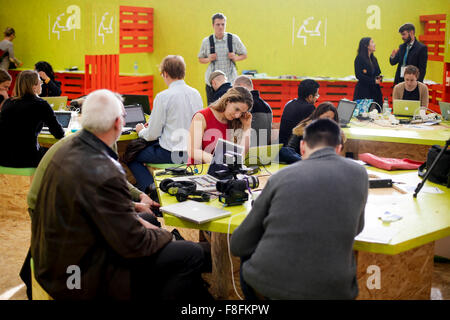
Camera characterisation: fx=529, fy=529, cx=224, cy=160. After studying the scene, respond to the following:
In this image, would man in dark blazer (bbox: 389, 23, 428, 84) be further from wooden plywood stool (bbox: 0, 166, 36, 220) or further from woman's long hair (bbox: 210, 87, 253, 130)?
wooden plywood stool (bbox: 0, 166, 36, 220)

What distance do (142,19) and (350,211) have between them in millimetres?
8277

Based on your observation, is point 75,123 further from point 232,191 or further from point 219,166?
point 232,191

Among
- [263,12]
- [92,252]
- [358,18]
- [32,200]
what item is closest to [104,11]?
[263,12]

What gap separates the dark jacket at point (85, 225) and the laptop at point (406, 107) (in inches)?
183

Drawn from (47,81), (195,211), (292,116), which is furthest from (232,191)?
(47,81)

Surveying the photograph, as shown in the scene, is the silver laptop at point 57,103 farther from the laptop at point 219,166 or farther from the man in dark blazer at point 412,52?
the man in dark blazer at point 412,52

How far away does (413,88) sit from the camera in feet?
21.1

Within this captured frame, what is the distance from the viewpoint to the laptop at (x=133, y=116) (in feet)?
18.0

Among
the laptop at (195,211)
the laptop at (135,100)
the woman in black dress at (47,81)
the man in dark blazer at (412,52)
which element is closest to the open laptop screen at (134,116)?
the laptop at (135,100)

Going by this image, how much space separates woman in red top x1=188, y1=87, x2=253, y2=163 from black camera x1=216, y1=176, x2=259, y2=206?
40.1 inches

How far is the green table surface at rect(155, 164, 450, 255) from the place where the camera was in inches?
103

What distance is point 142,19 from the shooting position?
9.67m

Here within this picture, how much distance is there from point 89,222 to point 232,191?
987 millimetres

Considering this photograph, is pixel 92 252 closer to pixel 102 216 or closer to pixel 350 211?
pixel 102 216
